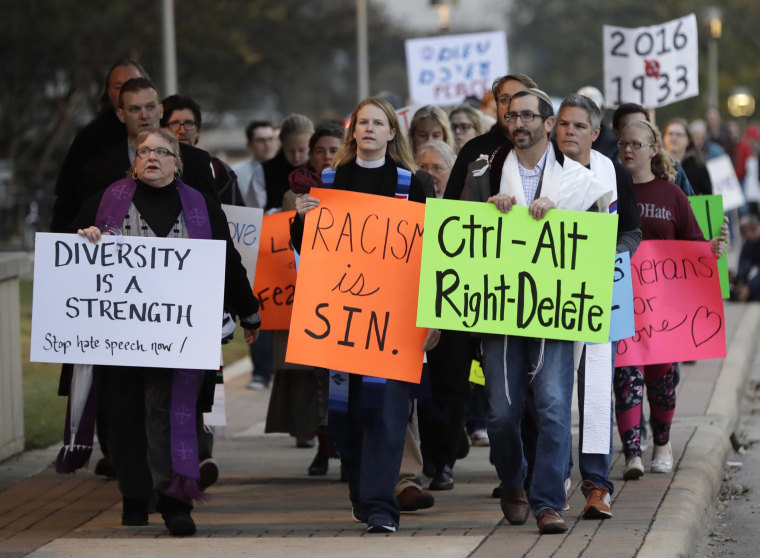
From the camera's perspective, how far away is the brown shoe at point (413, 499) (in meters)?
7.68

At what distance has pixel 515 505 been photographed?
708 cm

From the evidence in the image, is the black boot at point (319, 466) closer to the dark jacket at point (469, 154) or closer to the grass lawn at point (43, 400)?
the grass lawn at point (43, 400)

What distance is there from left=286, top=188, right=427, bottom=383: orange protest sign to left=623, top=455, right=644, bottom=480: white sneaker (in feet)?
5.99

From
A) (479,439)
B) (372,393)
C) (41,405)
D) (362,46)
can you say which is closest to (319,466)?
(479,439)

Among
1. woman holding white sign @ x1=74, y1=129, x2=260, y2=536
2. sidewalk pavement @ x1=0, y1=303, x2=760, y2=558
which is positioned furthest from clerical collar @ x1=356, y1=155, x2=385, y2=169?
sidewalk pavement @ x1=0, y1=303, x2=760, y2=558

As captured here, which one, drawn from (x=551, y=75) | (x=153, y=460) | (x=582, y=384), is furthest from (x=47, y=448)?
(x=551, y=75)

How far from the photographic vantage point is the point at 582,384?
23.6 feet

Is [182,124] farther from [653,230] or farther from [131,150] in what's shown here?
[653,230]

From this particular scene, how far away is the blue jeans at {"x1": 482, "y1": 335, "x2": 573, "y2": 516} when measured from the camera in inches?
269

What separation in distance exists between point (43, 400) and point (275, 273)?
3.77 metres

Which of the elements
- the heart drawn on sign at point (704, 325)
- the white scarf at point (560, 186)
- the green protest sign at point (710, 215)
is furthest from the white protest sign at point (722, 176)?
the white scarf at point (560, 186)

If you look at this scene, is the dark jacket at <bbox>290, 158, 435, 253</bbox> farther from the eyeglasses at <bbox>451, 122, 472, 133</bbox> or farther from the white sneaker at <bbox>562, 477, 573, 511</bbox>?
the eyeglasses at <bbox>451, 122, 472, 133</bbox>

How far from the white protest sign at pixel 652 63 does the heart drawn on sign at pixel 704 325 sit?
13.6 ft

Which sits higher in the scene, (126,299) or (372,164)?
(372,164)
